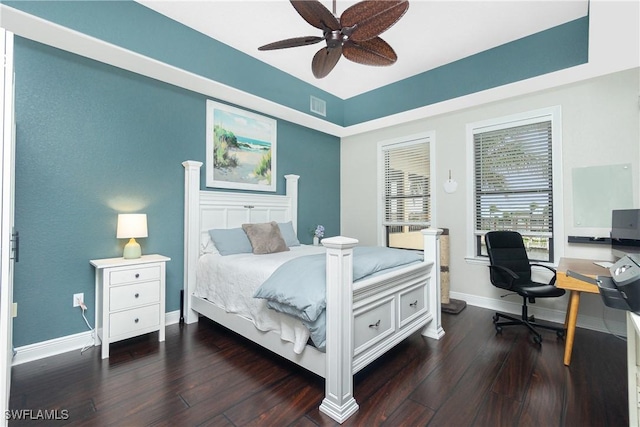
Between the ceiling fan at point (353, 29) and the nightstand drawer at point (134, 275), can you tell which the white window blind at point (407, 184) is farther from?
the nightstand drawer at point (134, 275)

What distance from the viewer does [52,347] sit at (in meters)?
2.39

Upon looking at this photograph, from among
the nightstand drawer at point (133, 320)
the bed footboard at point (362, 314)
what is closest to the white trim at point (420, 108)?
the bed footboard at point (362, 314)

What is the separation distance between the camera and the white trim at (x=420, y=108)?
2109 millimetres

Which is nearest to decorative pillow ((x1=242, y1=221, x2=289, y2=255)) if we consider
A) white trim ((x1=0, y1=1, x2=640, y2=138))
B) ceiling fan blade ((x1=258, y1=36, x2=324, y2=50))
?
white trim ((x1=0, y1=1, x2=640, y2=138))

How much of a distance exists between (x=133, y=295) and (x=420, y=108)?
3.96m

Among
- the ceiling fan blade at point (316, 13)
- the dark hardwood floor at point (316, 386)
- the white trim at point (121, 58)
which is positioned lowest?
the dark hardwood floor at point (316, 386)

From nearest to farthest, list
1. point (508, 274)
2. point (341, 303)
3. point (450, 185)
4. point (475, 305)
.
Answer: point (341, 303) < point (508, 274) < point (475, 305) < point (450, 185)

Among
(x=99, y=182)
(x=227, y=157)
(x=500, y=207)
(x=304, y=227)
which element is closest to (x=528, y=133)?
(x=500, y=207)

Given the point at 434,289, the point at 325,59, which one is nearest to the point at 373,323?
the point at 434,289

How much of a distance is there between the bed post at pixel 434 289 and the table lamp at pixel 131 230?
2.73m

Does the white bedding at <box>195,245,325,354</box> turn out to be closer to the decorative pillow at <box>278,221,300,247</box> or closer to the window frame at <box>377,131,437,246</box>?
the decorative pillow at <box>278,221,300,247</box>

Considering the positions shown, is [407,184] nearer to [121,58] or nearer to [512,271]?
[512,271]

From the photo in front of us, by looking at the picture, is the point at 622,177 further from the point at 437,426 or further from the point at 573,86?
the point at 437,426

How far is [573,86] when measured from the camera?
3.10 m
